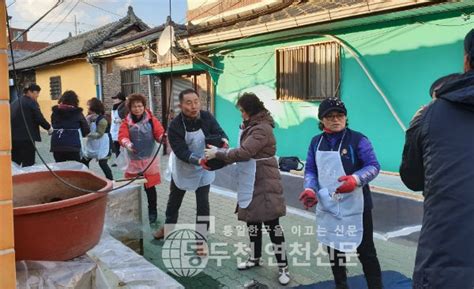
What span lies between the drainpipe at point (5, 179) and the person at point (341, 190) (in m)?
1.97

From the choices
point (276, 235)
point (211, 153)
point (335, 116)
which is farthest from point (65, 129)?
point (335, 116)

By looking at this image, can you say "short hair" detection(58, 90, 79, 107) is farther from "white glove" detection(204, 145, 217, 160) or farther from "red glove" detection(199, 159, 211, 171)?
"white glove" detection(204, 145, 217, 160)

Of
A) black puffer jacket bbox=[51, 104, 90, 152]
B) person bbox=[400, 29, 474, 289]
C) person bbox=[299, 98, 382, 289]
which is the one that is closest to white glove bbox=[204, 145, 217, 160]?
person bbox=[299, 98, 382, 289]

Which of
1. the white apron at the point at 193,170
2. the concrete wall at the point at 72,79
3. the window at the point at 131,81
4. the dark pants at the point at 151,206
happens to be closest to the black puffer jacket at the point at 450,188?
the white apron at the point at 193,170

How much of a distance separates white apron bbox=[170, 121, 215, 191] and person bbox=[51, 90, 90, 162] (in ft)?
7.91

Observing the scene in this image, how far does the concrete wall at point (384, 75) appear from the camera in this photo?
5707 mm

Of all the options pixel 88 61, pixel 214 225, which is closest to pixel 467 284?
pixel 214 225

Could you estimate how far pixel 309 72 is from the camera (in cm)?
758

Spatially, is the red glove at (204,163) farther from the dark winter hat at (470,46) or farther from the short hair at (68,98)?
the short hair at (68,98)

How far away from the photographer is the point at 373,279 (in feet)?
10.4

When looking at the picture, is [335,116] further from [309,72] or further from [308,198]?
[309,72]

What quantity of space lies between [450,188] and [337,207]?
1.27 metres

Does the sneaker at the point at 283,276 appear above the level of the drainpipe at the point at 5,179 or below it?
below

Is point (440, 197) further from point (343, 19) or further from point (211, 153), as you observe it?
point (343, 19)
